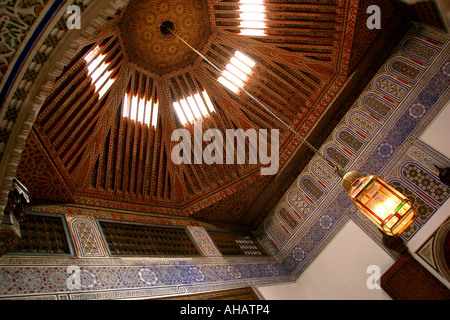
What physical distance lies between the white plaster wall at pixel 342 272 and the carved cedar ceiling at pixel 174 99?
1831 millimetres

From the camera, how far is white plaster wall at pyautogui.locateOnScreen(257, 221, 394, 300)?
5194 millimetres

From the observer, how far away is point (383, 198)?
10.3ft

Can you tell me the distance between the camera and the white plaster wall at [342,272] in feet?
17.0

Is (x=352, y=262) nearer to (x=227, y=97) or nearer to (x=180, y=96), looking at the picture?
(x=227, y=97)

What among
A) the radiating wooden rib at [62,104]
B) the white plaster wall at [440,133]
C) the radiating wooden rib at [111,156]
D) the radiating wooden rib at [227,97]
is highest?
the white plaster wall at [440,133]

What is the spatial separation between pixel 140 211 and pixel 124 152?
1.22 meters

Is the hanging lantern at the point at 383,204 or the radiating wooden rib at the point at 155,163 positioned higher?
the hanging lantern at the point at 383,204

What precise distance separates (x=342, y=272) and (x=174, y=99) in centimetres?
493

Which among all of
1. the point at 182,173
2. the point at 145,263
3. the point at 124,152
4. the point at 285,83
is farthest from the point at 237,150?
the point at 145,263

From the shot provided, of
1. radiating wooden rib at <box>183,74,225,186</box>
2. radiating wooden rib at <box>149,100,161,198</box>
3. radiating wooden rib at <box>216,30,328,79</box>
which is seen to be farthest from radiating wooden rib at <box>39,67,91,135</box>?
radiating wooden rib at <box>216,30,328,79</box>

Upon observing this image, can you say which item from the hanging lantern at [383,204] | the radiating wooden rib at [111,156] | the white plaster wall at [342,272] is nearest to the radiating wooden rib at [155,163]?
the radiating wooden rib at [111,156]

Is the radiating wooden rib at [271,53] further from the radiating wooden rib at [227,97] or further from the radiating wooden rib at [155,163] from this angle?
the radiating wooden rib at [155,163]

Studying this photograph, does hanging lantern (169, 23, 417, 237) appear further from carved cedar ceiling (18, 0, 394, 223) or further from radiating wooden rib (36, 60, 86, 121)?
radiating wooden rib (36, 60, 86, 121)

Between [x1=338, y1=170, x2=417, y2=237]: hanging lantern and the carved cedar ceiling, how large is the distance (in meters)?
2.97
